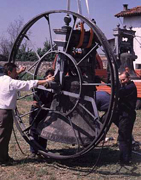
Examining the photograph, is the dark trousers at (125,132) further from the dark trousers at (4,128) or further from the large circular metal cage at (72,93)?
the dark trousers at (4,128)

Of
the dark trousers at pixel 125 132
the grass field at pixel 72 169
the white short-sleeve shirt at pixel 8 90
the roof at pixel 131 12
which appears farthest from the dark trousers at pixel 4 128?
the roof at pixel 131 12

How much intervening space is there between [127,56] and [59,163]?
21.5 ft

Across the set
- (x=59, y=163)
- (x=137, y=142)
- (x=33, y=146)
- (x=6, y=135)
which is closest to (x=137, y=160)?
(x=137, y=142)

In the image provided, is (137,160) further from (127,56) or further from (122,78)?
(127,56)

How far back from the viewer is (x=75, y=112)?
5.33 meters

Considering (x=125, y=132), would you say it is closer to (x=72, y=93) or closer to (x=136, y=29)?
(x=72, y=93)

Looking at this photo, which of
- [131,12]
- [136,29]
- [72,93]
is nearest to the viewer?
[72,93]

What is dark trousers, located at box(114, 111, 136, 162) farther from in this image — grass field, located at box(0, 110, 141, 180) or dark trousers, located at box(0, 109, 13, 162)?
dark trousers, located at box(0, 109, 13, 162)

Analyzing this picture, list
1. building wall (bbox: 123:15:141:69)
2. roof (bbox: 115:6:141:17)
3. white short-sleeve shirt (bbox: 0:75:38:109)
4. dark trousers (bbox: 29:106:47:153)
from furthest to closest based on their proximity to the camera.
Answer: roof (bbox: 115:6:141:17)
building wall (bbox: 123:15:141:69)
dark trousers (bbox: 29:106:47:153)
white short-sleeve shirt (bbox: 0:75:38:109)

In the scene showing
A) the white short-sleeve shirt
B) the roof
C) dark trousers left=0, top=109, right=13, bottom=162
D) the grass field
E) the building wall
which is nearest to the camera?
the grass field

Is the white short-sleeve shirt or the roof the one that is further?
the roof

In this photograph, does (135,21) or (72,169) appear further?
(135,21)

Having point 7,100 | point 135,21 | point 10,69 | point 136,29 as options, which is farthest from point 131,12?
point 7,100

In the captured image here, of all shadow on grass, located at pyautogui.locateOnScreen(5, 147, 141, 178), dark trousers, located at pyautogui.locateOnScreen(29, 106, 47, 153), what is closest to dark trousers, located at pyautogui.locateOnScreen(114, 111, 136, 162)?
shadow on grass, located at pyautogui.locateOnScreen(5, 147, 141, 178)
